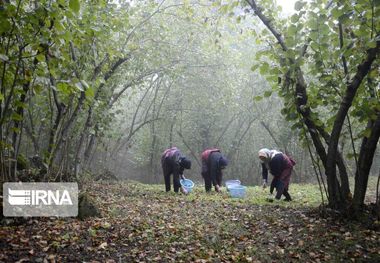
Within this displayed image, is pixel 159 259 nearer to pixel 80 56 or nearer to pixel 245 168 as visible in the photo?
pixel 80 56

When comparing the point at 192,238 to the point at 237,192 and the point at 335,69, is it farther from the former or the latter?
the point at 237,192

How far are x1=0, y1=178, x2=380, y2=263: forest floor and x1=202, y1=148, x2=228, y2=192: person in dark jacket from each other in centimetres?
364

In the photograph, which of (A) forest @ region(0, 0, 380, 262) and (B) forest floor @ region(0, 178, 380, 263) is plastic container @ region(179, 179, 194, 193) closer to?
(A) forest @ region(0, 0, 380, 262)

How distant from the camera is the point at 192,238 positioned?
4.86m

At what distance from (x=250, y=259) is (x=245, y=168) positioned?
65.4ft

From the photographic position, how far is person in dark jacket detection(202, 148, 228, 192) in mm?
9898

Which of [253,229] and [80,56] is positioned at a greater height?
[80,56]

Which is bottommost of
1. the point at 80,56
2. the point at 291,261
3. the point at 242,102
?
the point at 291,261

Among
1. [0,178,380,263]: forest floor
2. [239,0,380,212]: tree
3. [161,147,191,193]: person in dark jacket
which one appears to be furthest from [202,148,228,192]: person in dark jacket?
[239,0,380,212]: tree

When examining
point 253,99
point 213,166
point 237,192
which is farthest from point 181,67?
point 253,99

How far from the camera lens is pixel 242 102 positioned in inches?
769

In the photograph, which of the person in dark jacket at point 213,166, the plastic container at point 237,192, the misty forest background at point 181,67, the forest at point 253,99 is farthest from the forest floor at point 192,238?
the person in dark jacket at point 213,166

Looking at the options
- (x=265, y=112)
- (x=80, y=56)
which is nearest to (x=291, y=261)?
(x=80, y=56)

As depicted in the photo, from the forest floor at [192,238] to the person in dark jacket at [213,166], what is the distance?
3.64 metres
